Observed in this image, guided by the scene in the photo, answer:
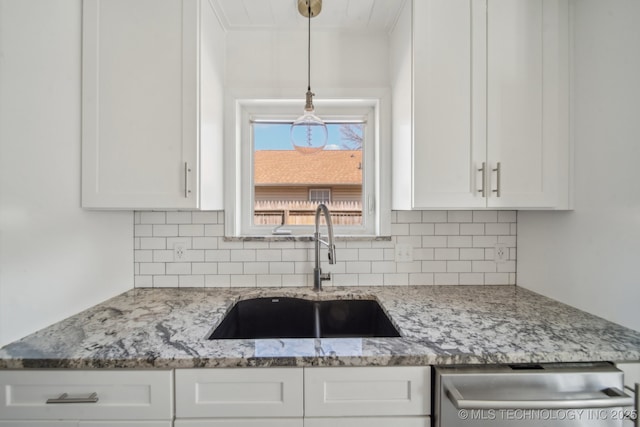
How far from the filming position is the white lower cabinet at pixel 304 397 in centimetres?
89

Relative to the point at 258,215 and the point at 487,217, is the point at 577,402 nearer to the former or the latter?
the point at 487,217

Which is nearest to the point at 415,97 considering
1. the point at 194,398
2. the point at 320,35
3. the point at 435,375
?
the point at 320,35

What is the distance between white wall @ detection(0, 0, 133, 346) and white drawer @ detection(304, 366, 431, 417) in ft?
3.39

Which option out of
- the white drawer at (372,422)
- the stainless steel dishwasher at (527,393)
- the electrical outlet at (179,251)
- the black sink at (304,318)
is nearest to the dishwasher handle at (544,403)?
the stainless steel dishwasher at (527,393)

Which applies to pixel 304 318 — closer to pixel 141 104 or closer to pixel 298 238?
pixel 298 238

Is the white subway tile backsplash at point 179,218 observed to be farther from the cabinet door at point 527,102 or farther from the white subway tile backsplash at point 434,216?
the cabinet door at point 527,102

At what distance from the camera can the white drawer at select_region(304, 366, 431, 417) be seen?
90 centimetres

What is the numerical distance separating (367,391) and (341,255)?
0.79 m

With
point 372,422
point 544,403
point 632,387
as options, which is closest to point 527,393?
point 544,403

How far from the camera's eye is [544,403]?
0.83 meters

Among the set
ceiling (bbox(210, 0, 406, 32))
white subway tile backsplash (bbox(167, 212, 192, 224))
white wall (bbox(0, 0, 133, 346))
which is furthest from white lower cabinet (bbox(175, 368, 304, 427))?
ceiling (bbox(210, 0, 406, 32))

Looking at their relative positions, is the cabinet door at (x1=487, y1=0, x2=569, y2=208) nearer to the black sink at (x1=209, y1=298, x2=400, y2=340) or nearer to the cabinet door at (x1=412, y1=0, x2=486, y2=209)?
the cabinet door at (x1=412, y1=0, x2=486, y2=209)

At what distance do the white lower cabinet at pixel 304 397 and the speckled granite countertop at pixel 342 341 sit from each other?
4 cm

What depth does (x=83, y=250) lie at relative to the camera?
4.10 feet
